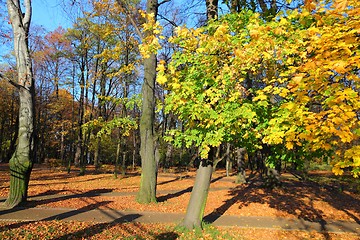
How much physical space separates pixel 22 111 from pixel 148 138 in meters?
4.47

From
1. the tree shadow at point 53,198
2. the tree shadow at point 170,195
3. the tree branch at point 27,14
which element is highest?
the tree branch at point 27,14

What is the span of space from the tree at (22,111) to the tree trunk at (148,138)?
394 cm

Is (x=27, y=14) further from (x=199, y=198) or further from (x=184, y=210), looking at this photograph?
(x=184, y=210)

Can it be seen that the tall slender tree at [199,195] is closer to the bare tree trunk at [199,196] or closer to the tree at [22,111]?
the bare tree trunk at [199,196]

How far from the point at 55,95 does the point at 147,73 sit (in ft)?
85.0

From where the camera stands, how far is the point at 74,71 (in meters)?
28.6

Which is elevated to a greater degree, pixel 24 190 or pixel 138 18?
pixel 138 18

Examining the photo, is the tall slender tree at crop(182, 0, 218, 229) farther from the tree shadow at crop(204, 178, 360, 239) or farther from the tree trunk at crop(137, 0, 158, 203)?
the tree trunk at crop(137, 0, 158, 203)

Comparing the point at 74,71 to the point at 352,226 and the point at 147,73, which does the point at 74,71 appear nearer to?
the point at 147,73

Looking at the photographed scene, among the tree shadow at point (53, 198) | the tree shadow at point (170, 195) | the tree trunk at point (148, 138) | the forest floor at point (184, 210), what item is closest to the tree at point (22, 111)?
the tree shadow at point (53, 198)

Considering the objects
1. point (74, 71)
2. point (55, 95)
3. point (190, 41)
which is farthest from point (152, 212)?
point (55, 95)

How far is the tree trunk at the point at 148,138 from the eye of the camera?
1042 cm

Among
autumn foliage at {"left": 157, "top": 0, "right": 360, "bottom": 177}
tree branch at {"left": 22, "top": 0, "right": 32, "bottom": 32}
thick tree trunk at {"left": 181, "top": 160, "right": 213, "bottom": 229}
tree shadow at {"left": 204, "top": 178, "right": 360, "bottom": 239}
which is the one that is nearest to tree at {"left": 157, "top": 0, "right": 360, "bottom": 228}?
autumn foliage at {"left": 157, "top": 0, "right": 360, "bottom": 177}

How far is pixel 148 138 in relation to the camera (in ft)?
35.0
